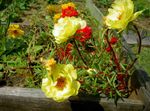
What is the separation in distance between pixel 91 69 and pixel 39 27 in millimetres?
1231

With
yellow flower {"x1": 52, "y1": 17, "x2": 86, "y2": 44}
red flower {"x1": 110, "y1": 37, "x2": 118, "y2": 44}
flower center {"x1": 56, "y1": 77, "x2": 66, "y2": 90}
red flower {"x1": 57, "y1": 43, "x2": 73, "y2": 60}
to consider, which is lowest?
red flower {"x1": 57, "y1": 43, "x2": 73, "y2": 60}

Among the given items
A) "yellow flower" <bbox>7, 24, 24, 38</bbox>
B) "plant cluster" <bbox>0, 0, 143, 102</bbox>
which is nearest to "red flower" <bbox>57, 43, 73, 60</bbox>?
"plant cluster" <bbox>0, 0, 143, 102</bbox>

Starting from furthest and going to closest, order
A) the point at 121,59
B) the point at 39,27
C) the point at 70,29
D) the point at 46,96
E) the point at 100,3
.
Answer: the point at 100,3, the point at 39,27, the point at 121,59, the point at 46,96, the point at 70,29

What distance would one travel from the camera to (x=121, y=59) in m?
3.14

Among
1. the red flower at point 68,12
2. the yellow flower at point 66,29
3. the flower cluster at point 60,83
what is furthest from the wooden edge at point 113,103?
the red flower at point 68,12

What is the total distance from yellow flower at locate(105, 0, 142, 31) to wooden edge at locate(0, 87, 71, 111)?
637mm

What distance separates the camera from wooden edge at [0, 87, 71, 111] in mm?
2715

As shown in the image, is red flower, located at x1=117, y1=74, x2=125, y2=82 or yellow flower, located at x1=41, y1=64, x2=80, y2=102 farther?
red flower, located at x1=117, y1=74, x2=125, y2=82

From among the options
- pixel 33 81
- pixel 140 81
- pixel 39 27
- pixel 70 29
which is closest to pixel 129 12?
pixel 70 29

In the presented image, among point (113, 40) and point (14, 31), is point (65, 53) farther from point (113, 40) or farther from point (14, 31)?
point (14, 31)

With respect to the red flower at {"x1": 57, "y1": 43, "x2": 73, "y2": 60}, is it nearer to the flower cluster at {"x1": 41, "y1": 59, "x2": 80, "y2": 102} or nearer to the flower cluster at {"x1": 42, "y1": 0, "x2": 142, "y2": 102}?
the flower cluster at {"x1": 42, "y1": 0, "x2": 142, "y2": 102}

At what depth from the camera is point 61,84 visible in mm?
2480

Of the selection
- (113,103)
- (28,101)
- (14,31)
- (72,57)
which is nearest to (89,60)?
(72,57)

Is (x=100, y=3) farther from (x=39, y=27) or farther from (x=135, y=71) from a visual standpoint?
(x=135, y=71)
